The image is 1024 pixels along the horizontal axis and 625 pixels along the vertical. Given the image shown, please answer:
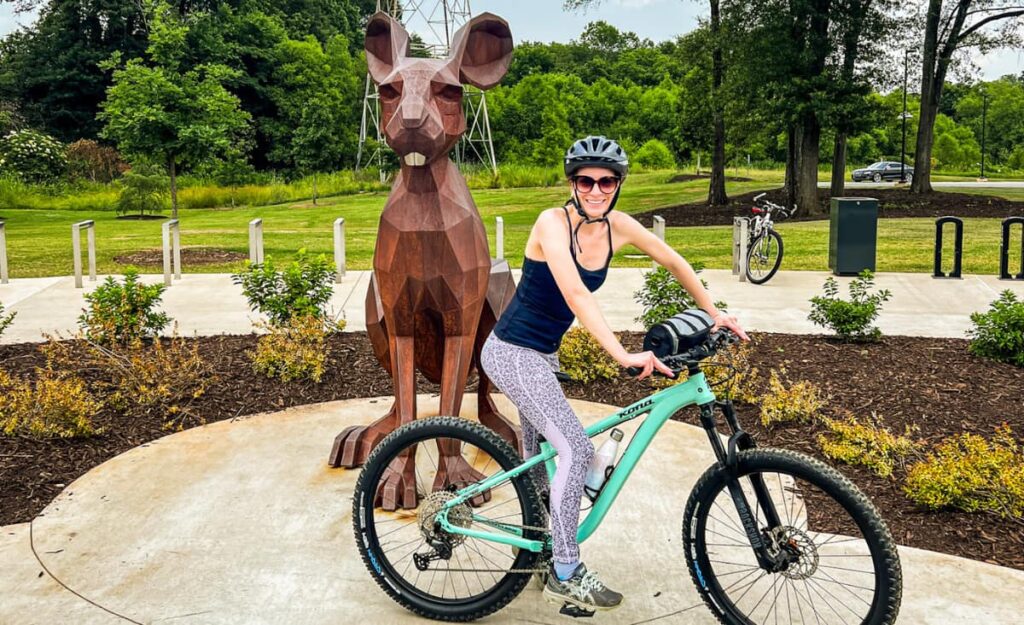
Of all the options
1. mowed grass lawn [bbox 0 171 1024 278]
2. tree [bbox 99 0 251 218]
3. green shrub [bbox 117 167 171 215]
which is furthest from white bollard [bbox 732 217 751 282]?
green shrub [bbox 117 167 171 215]

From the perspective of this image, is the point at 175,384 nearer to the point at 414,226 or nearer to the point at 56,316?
the point at 414,226

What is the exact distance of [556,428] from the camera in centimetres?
342

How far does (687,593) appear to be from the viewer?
12.8ft

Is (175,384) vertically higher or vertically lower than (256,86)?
lower

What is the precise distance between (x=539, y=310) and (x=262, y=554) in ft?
6.21

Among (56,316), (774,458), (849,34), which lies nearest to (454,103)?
(774,458)

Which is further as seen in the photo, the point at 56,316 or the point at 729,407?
the point at 56,316

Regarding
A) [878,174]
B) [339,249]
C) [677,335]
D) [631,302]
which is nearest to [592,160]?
[677,335]

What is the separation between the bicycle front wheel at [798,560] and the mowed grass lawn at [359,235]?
12.0 m

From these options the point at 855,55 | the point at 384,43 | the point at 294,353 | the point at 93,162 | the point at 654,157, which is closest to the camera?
the point at 384,43

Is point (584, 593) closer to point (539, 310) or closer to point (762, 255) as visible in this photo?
point (539, 310)

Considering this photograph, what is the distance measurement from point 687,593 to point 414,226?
2.30 m

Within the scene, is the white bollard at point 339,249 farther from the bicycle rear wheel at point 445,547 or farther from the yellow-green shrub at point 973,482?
the yellow-green shrub at point 973,482

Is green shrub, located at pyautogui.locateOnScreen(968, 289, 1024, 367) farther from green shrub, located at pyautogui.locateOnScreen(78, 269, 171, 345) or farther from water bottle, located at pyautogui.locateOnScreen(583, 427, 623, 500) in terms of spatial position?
green shrub, located at pyautogui.locateOnScreen(78, 269, 171, 345)
